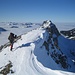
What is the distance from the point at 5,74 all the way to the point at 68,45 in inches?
2393

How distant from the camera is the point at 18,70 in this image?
23.4m

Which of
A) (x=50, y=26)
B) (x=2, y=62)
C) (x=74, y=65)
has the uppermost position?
(x=50, y=26)

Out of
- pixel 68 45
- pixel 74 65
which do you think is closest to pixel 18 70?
pixel 74 65

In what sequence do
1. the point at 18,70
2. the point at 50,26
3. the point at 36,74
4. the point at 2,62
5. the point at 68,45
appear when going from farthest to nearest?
the point at 68,45, the point at 50,26, the point at 2,62, the point at 18,70, the point at 36,74

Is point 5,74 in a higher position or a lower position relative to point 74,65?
higher

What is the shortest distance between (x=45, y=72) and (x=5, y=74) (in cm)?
607

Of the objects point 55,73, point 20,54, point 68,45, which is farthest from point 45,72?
point 68,45

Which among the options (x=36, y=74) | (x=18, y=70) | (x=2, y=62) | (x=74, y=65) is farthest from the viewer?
(x=74, y=65)

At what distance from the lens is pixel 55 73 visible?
21.7 metres

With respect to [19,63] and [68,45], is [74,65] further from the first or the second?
[19,63]

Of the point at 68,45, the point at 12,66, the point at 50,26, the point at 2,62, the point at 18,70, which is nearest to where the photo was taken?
the point at 18,70

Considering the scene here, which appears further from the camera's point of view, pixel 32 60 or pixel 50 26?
pixel 50 26

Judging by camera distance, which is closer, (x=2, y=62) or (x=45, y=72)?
(x=45, y=72)

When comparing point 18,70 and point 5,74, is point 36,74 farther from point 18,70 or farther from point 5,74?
point 5,74
